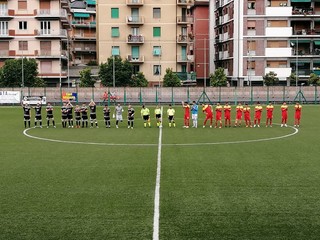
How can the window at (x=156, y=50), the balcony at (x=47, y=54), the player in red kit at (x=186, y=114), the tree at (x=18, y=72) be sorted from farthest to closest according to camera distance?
the window at (x=156, y=50) → the balcony at (x=47, y=54) → the tree at (x=18, y=72) → the player in red kit at (x=186, y=114)

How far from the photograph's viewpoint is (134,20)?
3078 inches

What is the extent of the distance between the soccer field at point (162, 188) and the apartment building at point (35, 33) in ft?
161

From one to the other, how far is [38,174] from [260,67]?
200 ft

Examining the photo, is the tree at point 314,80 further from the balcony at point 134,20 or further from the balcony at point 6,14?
the balcony at point 6,14

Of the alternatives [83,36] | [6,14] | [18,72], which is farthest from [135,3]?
[83,36]

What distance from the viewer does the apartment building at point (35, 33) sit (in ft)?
247

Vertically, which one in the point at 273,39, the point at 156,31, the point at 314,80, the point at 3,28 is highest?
the point at 3,28

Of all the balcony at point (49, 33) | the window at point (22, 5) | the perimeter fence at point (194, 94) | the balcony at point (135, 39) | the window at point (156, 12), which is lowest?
the perimeter fence at point (194, 94)

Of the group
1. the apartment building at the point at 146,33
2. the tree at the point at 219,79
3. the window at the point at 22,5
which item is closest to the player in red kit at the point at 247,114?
the tree at the point at 219,79

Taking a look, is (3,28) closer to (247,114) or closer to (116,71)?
(116,71)

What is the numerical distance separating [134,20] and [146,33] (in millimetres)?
2587

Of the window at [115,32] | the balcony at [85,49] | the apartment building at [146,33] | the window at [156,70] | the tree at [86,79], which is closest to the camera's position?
the tree at [86,79]

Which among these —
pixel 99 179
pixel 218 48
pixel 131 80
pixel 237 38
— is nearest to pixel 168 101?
pixel 131 80

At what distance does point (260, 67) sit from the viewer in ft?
248
